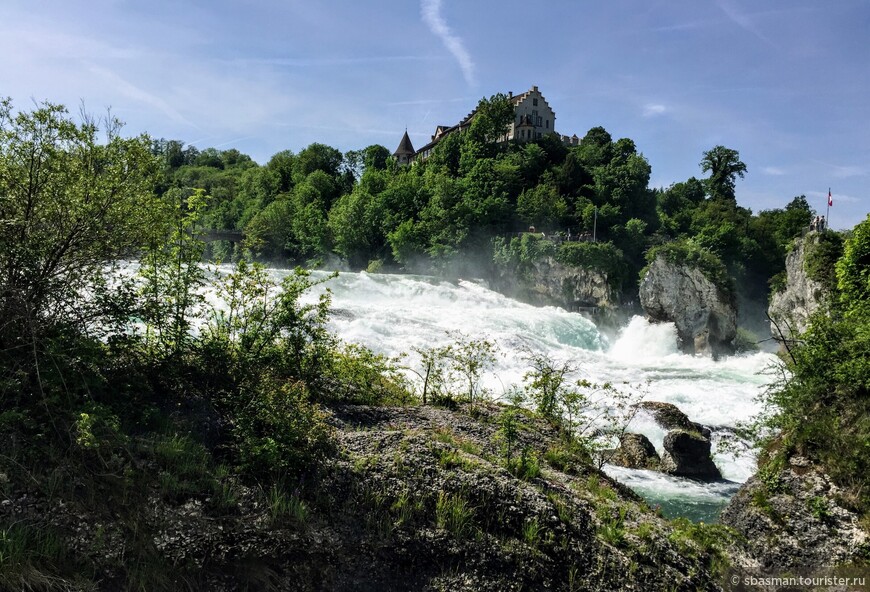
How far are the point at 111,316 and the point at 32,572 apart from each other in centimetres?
301

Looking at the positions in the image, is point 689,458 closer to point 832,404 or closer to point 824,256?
point 832,404

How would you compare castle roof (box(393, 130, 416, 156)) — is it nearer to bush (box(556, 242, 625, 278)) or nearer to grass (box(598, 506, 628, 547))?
bush (box(556, 242, 625, 278))

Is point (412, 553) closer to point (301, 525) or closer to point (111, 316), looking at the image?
point (301, 525)

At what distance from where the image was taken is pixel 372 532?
212 inches

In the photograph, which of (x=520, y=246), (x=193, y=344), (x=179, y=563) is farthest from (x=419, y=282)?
(x=179, y=563)

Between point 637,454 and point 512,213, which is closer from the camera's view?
point 637,454

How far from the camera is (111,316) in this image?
21.3 ft

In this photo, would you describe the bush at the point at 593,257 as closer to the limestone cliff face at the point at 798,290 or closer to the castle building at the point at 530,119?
the limestone cliff face at the point at 798,290

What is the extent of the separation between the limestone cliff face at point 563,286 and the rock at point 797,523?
32910mm

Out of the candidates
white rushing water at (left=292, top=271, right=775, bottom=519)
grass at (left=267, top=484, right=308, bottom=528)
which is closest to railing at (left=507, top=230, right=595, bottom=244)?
white rushing water at (left=292, top=271, right=775, bottom=519)

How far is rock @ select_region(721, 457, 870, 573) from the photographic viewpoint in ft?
22.3

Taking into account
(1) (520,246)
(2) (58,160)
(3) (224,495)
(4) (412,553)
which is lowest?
(4) (412,553)

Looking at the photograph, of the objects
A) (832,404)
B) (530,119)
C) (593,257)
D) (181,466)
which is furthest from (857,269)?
(530,119)

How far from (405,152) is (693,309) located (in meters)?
63.1
